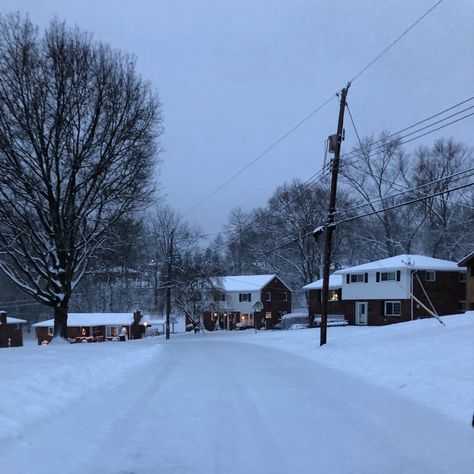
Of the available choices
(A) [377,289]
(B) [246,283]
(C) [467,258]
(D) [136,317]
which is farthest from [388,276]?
(D) [136,317]

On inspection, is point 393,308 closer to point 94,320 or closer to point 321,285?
point 321,285

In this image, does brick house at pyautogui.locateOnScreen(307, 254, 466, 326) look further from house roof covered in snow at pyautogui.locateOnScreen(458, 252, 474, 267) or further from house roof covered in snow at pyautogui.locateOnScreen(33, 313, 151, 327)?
house roof covered in snow at pyautogui.locateOnScreen(33, 313, 151, 327)

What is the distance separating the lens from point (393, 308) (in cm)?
4422

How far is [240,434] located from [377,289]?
129 ft

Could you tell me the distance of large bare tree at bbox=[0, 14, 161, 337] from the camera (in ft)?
75.8

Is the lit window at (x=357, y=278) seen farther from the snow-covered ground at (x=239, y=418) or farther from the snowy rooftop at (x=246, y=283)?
the snow-covered ground at (x=239, y=418)

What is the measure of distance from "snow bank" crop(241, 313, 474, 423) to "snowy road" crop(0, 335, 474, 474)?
66 centimetres

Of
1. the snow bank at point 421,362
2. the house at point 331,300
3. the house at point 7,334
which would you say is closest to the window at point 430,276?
the house at point 331,300

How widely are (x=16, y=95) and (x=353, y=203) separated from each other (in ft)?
143

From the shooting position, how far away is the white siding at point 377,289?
4259cm

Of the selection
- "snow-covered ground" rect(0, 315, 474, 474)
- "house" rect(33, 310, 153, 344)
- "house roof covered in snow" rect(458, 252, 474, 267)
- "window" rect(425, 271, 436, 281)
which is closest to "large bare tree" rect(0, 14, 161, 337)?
"snow-covered ground" rect(0, 315, 474, 474)

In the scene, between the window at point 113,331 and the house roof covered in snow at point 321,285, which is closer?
the house roof covered in snow at point 321,285

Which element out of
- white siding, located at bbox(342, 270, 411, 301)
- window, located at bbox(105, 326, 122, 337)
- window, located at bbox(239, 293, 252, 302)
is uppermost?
white siding, located at bbox(342, 270, 411, 301)

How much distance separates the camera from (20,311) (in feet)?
288
